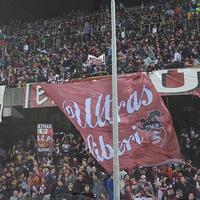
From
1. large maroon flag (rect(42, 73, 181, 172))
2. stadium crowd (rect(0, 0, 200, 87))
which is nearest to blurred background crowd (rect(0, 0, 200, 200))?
stadium crowd (rect(0, 0, 200, 87))

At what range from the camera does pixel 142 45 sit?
76.0 feet

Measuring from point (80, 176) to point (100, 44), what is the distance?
385 inches

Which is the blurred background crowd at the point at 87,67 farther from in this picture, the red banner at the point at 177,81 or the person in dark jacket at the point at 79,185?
the red banner at the point at 177,81

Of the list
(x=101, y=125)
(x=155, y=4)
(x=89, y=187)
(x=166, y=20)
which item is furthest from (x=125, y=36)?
(x=101, y=125)

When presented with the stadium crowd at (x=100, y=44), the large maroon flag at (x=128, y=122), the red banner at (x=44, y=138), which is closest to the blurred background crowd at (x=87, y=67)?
the stadium crowd at (x=100, y=44)

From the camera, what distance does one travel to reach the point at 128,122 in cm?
1307

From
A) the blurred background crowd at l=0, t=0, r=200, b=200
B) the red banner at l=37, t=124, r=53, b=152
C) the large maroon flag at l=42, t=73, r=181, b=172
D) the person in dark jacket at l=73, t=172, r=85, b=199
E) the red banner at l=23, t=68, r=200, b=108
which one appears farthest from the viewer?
the red banner at l=23, t=68, r=200, b=108

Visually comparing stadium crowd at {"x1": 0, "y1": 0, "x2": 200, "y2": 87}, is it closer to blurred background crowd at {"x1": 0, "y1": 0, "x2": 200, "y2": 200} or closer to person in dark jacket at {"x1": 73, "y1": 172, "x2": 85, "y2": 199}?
blurred background crowd at {"x1": 0, "y1": 0, "x2": 200, "y2": 200}

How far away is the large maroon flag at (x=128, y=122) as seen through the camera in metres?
12.2

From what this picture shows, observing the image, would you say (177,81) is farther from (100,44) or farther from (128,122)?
(100,44)

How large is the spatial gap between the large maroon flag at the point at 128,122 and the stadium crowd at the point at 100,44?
5677mm

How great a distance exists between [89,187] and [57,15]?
808 inches

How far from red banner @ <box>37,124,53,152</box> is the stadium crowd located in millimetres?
3897

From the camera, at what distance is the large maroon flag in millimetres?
12234
